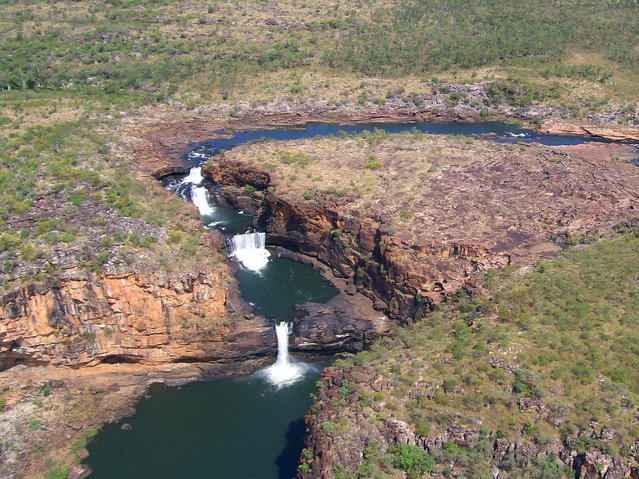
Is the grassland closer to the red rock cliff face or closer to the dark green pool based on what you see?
the red rock cliff face

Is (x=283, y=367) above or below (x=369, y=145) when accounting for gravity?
below

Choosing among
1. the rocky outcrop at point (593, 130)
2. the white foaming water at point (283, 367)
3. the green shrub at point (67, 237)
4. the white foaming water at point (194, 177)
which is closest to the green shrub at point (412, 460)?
the white foaming water at point (283, 367)

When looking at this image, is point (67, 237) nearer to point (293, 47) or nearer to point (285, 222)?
point (285, 222)

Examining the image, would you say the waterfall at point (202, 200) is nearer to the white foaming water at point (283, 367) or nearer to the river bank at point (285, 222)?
the river bank at point (285, 222)

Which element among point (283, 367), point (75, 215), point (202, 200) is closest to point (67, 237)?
point (75, 215)

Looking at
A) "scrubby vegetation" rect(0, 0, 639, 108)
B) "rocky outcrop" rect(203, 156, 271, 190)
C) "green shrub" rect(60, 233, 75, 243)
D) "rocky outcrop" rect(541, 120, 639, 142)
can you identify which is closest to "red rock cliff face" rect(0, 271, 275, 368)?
"green shrub" rect(60, 233, 75, 243)
